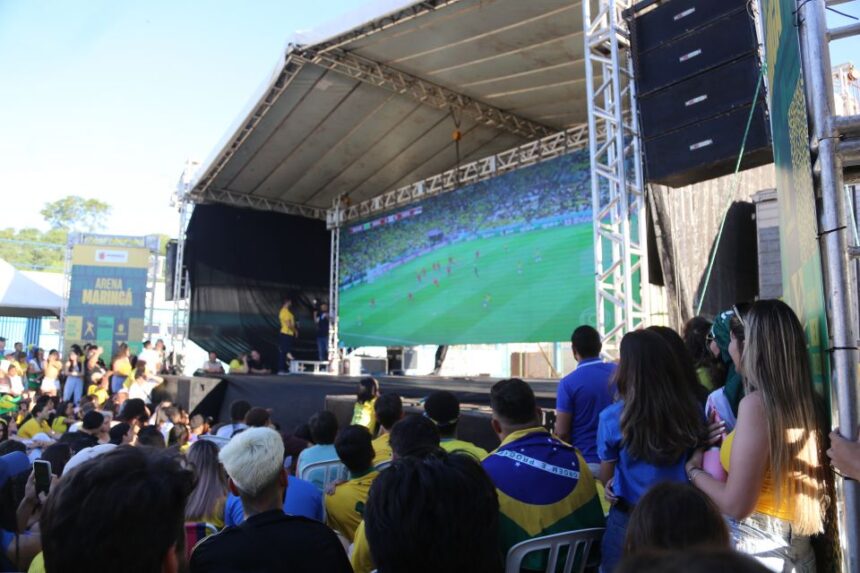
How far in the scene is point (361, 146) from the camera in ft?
35.8

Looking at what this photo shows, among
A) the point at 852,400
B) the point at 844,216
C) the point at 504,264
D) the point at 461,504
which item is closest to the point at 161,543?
the point at 461,504

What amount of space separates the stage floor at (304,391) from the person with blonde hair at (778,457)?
3.76 m

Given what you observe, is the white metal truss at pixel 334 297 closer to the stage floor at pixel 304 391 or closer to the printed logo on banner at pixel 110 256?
the stage floor at pixel 304 391

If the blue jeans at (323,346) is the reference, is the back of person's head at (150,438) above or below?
below

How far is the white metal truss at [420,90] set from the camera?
8.48m

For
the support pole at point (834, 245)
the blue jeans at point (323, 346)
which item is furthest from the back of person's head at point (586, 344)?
the blue jeans at point (323, 346)

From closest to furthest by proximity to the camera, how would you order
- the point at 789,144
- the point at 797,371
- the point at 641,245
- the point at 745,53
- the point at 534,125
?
the point at 797,371 → the point at 789,144 → the point at 745,53 → the point at 641,245 → the point at 534,125

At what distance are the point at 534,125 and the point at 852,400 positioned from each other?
9.36 meters

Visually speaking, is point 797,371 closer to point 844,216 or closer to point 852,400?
point 852,400

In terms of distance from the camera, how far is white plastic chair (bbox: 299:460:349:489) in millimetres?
2785

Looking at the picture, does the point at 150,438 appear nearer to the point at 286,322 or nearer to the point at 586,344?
the point at 586,344

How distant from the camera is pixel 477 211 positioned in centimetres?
1029

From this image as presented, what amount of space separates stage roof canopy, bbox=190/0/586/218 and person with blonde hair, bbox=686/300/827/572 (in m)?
6.14

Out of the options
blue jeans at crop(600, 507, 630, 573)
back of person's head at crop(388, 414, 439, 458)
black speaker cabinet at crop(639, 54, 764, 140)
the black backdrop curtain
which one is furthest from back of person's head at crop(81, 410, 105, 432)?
the black backdrop curtain
